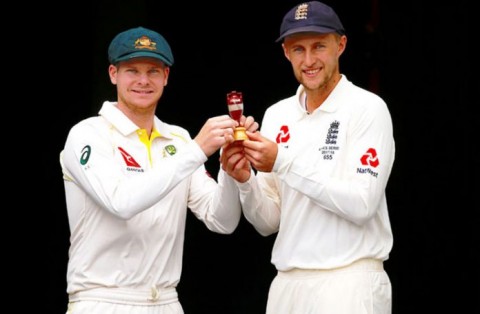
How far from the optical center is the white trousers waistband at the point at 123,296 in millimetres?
4648

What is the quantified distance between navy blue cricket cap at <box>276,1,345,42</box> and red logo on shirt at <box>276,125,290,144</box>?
1.16ft

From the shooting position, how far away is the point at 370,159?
4523 mm

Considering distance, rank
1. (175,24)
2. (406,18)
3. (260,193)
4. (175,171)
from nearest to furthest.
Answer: (175,171) < (260,193) < (406,18) < (175,24)

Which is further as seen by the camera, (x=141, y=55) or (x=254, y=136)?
(x=141, y=55)

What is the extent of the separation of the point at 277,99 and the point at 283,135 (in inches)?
74.0

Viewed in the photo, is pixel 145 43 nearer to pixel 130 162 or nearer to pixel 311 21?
pixel 130 162

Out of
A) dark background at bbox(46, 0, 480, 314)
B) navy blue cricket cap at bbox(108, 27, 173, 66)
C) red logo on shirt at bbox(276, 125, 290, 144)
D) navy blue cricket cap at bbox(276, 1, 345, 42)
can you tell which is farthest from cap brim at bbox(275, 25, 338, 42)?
dark background at bbox(46, 0, 480, 314)

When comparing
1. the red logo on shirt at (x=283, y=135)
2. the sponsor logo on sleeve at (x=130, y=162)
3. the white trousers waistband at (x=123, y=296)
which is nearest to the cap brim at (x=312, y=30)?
the red logo on shirt at (x=283, y=135)

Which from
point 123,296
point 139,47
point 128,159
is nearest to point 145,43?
point 139,47

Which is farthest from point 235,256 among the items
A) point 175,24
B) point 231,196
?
point 231,196

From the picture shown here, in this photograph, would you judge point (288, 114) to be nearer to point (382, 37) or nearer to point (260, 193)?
point (260, 193)

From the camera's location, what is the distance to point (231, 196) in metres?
4.80

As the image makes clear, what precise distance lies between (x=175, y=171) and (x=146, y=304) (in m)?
0.54

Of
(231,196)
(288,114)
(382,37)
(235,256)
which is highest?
(382,37)
